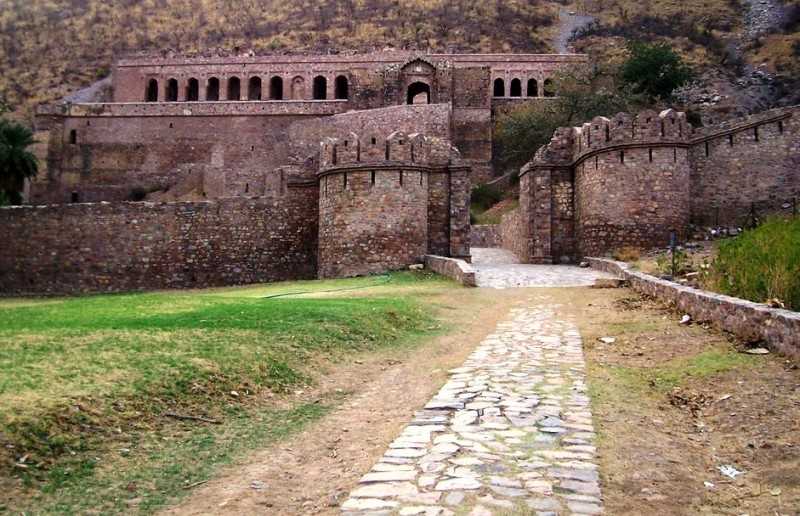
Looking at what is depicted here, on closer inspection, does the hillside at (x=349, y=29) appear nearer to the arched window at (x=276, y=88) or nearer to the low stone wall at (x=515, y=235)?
the arched window at (x=276, y=88)

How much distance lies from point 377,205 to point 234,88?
41.0m

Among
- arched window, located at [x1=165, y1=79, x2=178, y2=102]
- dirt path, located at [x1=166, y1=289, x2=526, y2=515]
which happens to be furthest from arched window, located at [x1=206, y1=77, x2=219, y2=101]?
dirt path, located at [x1=166, y1=289, x2=526, y2=515]

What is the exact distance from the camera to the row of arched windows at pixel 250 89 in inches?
2068

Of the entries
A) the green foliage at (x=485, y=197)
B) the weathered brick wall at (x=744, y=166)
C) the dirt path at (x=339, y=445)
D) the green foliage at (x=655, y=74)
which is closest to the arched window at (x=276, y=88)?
the green foliage at (x=485, y=197)

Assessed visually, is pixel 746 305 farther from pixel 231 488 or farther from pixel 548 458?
pixel 231 488

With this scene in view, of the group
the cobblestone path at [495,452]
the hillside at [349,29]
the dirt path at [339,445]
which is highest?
the hillside at [349,29]

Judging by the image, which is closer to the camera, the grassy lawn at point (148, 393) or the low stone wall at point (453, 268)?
the grassy lawn at point (148, 393)

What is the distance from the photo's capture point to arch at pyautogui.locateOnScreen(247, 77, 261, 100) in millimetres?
53906

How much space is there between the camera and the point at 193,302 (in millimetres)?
11859

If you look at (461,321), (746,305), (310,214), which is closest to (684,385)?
(746,305)

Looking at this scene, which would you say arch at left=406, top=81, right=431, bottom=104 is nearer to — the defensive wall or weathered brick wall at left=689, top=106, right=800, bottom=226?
the defensive wall

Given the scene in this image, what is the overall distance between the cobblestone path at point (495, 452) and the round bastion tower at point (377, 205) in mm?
11146

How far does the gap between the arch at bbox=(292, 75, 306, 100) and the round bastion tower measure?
35.5 metres

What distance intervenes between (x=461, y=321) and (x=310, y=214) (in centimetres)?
1101
